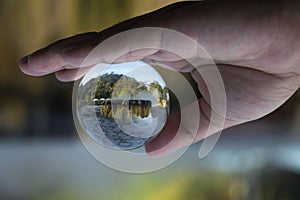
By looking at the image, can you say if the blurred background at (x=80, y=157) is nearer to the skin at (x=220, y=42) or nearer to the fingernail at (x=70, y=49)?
the skin at (x=220, y=42)

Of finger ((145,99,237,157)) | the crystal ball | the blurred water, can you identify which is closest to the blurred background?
the blurred water

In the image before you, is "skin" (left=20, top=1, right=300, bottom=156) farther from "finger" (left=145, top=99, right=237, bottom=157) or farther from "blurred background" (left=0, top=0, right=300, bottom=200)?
"blurred background" (left=0, top=0, right=300, bottom=200)

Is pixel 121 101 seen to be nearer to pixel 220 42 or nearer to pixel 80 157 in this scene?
pixel 220 42

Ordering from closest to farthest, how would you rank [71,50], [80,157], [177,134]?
[71,50], [177,134], [80,157]

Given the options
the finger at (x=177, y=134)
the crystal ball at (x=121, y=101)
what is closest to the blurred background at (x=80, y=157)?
the finger at (x=177, y=134)

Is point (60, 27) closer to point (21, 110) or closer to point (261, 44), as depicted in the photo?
point (21, 110)

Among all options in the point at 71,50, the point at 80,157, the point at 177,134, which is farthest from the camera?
the point at 80,157

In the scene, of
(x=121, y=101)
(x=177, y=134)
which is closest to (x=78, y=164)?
(x=177, y=134)
